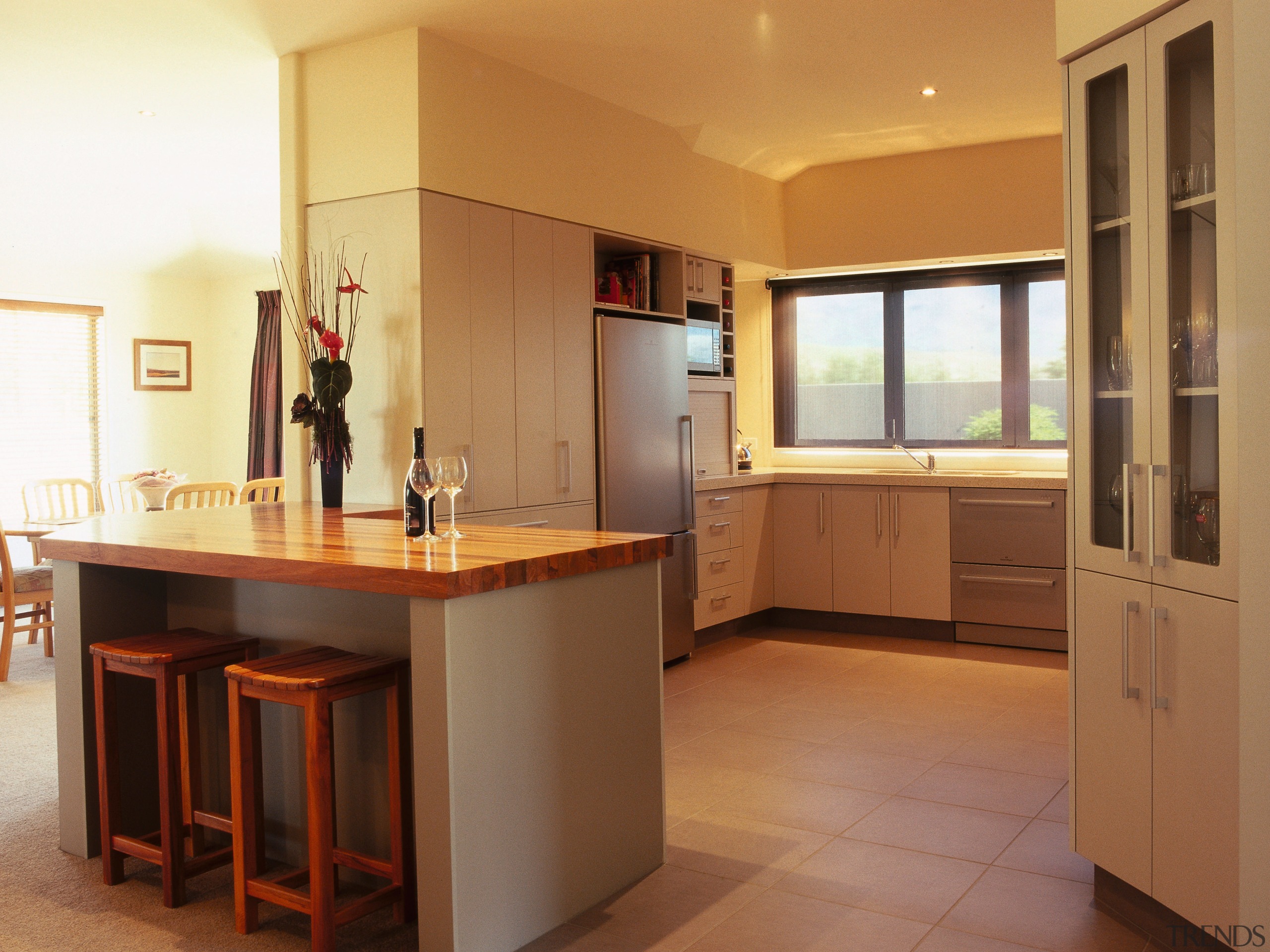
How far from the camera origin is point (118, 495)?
734 centimetres

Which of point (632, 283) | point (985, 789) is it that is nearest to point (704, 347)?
point (632, 283)

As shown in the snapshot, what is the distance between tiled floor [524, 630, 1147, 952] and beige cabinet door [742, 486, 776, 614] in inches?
36.3

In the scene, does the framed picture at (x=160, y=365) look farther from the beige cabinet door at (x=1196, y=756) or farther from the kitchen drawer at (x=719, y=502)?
the beige cabinet door at (x=1196, y=756)

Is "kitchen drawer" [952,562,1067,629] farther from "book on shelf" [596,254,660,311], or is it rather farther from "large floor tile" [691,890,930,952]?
"large floor tile" [691,890,930,952]

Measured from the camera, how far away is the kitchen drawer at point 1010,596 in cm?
543

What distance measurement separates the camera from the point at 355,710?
271cm

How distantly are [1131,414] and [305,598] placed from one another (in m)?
2.13

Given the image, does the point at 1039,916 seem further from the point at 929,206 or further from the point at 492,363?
the point at 929,206

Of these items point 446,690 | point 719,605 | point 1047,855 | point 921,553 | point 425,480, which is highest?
point 425,480

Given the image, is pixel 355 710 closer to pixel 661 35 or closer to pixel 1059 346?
pixel 661 35

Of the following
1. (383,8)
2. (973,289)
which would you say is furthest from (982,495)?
(383,8)

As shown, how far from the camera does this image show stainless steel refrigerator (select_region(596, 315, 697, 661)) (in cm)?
488

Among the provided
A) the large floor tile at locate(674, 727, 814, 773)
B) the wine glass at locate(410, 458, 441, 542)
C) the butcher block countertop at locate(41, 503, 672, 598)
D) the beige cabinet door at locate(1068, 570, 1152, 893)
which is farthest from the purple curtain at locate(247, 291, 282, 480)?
the beige cabinet door at locate(1068, 570, 1152, 893)

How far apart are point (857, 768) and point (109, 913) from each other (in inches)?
91.9
